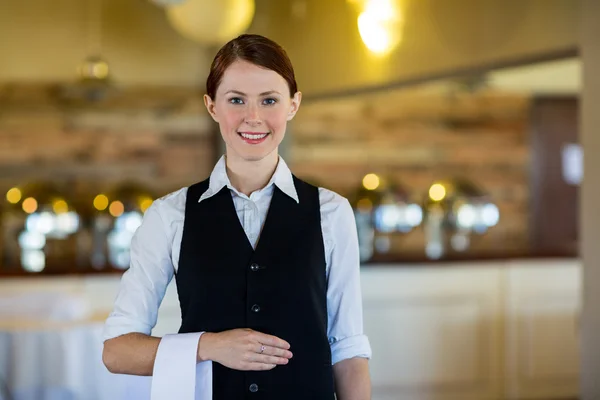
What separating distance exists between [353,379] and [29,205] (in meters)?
4.84

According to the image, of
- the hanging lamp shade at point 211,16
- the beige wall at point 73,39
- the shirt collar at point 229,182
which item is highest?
the beige wall at point 73,39

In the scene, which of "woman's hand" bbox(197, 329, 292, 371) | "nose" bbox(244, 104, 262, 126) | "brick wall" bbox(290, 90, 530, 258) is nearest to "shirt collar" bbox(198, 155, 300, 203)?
"nose" bbox(244, 104, 262, 126)

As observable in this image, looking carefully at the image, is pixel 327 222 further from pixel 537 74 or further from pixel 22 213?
pixel 537 74

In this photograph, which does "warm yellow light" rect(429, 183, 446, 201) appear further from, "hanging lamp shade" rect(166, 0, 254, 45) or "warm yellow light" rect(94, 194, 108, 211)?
"hanging lamp shade" rect(166, 0, 254, 45)

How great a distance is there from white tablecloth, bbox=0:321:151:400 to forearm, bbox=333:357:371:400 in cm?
194

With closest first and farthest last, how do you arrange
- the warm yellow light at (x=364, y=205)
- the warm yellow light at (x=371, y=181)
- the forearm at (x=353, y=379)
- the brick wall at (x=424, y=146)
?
the forearm at (x=353, y=379) < the warm yellow light at (x=364, y=205) < the warm yellow light at (x=371, y=181) < the brick wall at (x=424, y=146)

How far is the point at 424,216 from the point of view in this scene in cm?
659

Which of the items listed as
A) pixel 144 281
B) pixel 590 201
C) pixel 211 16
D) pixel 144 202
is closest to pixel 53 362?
pixel 211 16

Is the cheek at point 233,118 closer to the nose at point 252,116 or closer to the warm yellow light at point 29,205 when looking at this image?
the nose at point 252,116

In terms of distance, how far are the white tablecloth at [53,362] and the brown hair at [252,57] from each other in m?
2.07

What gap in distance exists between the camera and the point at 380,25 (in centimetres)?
451

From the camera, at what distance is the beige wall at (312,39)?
359 cm

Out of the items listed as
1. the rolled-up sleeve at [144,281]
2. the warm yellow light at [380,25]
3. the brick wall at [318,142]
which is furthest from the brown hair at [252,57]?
the brick wall at [318,142]

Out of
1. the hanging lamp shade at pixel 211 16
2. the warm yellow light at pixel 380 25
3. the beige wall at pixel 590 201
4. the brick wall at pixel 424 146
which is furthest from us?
the brick wall at pixel 424 146
